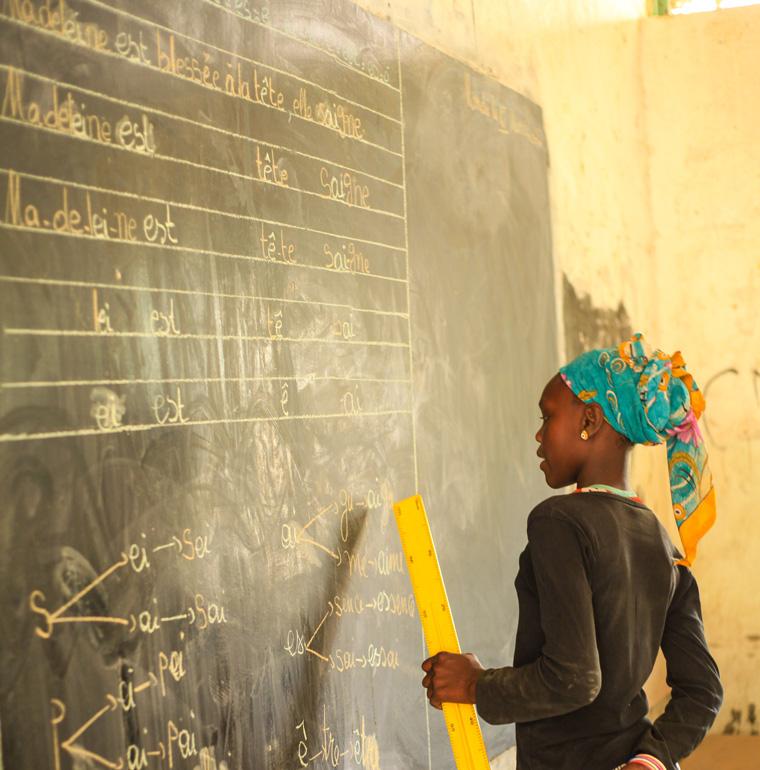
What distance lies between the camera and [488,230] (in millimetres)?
3318

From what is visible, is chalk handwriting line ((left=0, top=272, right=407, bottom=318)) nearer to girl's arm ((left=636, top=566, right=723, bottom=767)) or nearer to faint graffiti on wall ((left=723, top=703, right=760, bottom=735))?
girl's arm ((left=636, top=566, right=723, bottom=767))

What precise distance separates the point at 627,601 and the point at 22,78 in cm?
135

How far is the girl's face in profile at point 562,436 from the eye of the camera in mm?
2100

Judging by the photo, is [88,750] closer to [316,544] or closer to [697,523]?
[316,544]

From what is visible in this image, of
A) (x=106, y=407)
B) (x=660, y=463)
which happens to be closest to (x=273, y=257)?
(x=106, y=407)

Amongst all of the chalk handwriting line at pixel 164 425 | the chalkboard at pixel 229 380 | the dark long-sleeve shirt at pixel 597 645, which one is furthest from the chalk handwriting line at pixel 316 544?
the dark long-sleeve shirt at pixel 597 645

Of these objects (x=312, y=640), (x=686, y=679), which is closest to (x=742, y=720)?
(x=686, y=679)

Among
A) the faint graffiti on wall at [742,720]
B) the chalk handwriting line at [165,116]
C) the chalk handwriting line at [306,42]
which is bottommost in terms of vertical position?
the faint graffiti on wall at [742,720]

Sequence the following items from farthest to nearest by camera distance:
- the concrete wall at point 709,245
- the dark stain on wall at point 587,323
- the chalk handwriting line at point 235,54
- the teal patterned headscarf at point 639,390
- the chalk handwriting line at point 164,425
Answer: the concrete wall at point 709,245, the dark stain on wall at point 587,323, the teal patterned headscarf at point 639,390, the chalk handwriting line at point 235,54, the chalk handwriting line at point 164,425

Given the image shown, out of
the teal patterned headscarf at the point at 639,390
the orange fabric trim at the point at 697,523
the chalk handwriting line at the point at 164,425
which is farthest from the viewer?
the orange fabric trim at the point at 697,523

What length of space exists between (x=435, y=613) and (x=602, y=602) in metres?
0.46

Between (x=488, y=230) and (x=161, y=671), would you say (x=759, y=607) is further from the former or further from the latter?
(x=161, y=671)

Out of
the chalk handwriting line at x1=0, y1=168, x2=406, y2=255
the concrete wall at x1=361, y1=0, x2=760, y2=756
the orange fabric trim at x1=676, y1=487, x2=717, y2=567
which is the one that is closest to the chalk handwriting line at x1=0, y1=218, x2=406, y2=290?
the chalk handwriting line at x1=0, y1=168, x2=406, y2=255

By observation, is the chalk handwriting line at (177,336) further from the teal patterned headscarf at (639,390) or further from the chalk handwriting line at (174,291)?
the teal patterned headscarf at (639,390)
